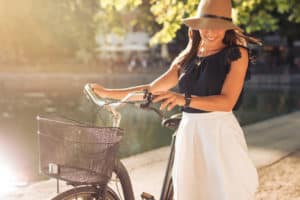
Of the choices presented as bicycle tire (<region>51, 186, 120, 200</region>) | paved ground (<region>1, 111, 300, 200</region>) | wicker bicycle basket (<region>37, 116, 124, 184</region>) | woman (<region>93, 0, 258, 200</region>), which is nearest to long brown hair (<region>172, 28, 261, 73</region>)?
woman (<region>93, 0, 258, 200</region>)

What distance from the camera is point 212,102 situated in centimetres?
292

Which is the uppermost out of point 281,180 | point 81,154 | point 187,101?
point 187,101

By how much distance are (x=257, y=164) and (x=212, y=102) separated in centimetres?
472

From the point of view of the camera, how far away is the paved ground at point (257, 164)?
592 centimetres

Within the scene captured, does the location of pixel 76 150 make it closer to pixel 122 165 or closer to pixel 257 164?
pixel 122 165

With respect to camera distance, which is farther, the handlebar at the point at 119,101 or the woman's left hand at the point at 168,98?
the handlebar at the point at 119,101

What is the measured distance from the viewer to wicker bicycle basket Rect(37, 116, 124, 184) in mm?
2771

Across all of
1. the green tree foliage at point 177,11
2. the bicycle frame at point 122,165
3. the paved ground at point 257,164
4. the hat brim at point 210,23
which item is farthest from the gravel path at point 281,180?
the hat brim at point 210,23

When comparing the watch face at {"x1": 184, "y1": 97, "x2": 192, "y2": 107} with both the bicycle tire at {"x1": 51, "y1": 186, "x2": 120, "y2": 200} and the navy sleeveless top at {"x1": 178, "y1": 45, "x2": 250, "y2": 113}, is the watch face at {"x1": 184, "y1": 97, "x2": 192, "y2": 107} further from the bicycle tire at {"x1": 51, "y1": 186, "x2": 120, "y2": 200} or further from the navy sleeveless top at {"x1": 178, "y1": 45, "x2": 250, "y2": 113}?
the bicycle tire at {"x1": 51, "y1": 186, "x2": 120, "y2": 200}

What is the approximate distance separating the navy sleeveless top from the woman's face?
68 mm

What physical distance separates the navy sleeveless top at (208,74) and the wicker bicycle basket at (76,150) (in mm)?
468

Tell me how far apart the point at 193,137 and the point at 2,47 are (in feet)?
126

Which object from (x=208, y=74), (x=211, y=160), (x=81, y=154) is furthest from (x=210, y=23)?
(x=81, y=154)

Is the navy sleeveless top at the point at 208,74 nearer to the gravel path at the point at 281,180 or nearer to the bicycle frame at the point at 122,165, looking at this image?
the bicycle frame at the point at 122,165
